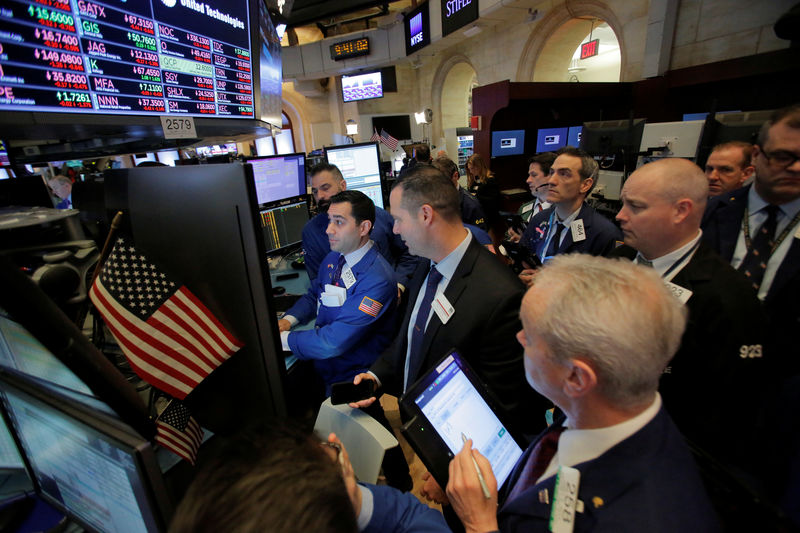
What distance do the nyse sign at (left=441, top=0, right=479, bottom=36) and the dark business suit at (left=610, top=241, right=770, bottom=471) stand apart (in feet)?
27.3

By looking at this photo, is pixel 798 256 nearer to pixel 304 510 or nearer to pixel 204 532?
pixel 304 510

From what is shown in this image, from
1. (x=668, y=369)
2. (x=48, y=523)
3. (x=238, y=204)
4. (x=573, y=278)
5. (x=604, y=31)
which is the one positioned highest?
(x=604, y=31)

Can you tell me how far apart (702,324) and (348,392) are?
1438mm

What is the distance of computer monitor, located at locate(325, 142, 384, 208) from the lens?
14.0ft

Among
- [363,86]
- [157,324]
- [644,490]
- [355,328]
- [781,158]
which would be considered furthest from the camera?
[363,86]

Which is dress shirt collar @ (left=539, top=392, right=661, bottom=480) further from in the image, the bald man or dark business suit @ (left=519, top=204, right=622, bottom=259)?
dark business suit @ (left=519, top=204, right=622, bottom=259)

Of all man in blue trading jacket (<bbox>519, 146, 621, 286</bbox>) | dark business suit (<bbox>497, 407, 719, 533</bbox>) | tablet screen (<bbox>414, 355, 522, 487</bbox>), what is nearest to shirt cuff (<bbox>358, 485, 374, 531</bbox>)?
tablet screen (<bbox>414, 355, 522, 487</bbox>)

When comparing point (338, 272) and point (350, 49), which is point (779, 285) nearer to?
point (338, 272)

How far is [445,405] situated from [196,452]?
92 centimetres

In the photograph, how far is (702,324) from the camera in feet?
4.48

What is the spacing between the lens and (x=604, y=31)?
10.3 meters

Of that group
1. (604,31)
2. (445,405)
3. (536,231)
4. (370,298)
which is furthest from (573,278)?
(604,31)

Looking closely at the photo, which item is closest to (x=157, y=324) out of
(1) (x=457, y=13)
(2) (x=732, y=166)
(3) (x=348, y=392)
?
(3) (x=348, y=392)

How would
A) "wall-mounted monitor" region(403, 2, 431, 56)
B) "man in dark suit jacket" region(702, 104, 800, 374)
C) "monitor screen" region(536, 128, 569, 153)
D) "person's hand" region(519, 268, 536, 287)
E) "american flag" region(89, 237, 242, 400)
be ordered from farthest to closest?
"wall-mounted monitor" region(403, 2, 431, 56)
"monitor screen" region(536, 128, 569, 153)
"person's hand" region(519, 268, 536, 287)
"man in dark suit jacket" region(702, 104, 800, 374)
"american flag" region(89, 237, 242, 400)
